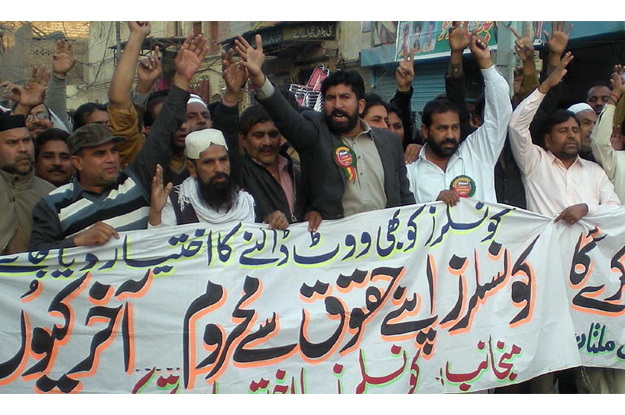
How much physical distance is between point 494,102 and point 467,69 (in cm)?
1066

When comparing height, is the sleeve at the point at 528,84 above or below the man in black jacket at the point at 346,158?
above

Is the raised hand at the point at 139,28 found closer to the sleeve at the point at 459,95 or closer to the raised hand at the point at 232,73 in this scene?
the raised hand at the point at 232,73

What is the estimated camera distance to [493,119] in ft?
14.8

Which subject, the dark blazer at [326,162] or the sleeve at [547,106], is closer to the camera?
the dark blazer at [326,162]

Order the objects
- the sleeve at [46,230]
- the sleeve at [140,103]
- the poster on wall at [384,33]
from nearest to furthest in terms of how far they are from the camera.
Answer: the sleeve at [46,230] < the sleeve at [140,103] < the poster on wall at [384,33]

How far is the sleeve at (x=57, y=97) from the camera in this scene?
6.14 meters

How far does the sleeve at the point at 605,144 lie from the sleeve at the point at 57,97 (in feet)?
14.2

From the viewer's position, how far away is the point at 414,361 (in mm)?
4051

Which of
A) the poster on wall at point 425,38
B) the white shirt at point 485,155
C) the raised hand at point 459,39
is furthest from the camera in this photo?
the poster on wall at point 425,38

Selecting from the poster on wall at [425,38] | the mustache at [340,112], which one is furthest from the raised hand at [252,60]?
the poster on wall at [425,38]

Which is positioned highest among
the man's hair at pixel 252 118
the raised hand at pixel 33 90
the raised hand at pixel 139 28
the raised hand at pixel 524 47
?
the raised hand at pixel 139 28

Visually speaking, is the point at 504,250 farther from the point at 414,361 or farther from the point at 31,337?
the point at 31,337

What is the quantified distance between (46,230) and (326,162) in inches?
62.7

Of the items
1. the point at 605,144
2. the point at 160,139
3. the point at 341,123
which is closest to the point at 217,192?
the point at 160,139
